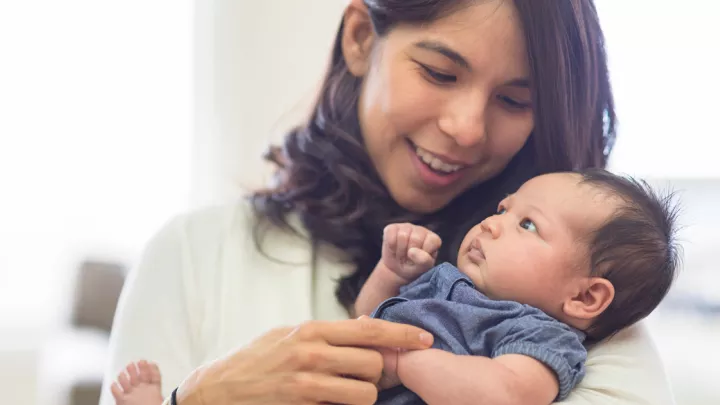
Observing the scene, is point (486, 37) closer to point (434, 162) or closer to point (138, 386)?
point (434, 162)

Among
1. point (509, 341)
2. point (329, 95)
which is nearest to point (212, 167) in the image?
point (329, 95)

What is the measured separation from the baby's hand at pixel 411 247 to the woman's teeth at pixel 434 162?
8.5 inches

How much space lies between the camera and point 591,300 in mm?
1027

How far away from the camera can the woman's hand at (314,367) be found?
952mm

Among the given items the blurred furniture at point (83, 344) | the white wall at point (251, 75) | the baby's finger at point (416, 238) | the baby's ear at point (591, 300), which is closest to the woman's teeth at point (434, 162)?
the baby's finger at point (416, 238)

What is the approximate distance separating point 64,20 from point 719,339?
2.08m

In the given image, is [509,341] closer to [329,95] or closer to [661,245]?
[661,245]

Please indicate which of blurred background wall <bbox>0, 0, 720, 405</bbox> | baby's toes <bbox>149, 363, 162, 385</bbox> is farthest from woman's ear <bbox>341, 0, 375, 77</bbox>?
baby's toes <bbox>149, 363, 162, 385</bbox>

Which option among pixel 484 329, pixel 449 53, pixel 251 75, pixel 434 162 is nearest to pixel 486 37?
pixel 449 53

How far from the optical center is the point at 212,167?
2789 millimetres

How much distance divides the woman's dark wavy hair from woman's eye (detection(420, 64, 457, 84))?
0.28ft

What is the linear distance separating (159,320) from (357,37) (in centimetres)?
63

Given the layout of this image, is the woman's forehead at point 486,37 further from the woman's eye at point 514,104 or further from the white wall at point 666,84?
the white wall at point 666,84

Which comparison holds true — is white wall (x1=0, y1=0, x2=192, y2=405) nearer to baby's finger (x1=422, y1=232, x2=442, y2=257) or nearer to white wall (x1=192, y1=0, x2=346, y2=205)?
white wall (x1=192, y1=0, x2=346, y2=205)
